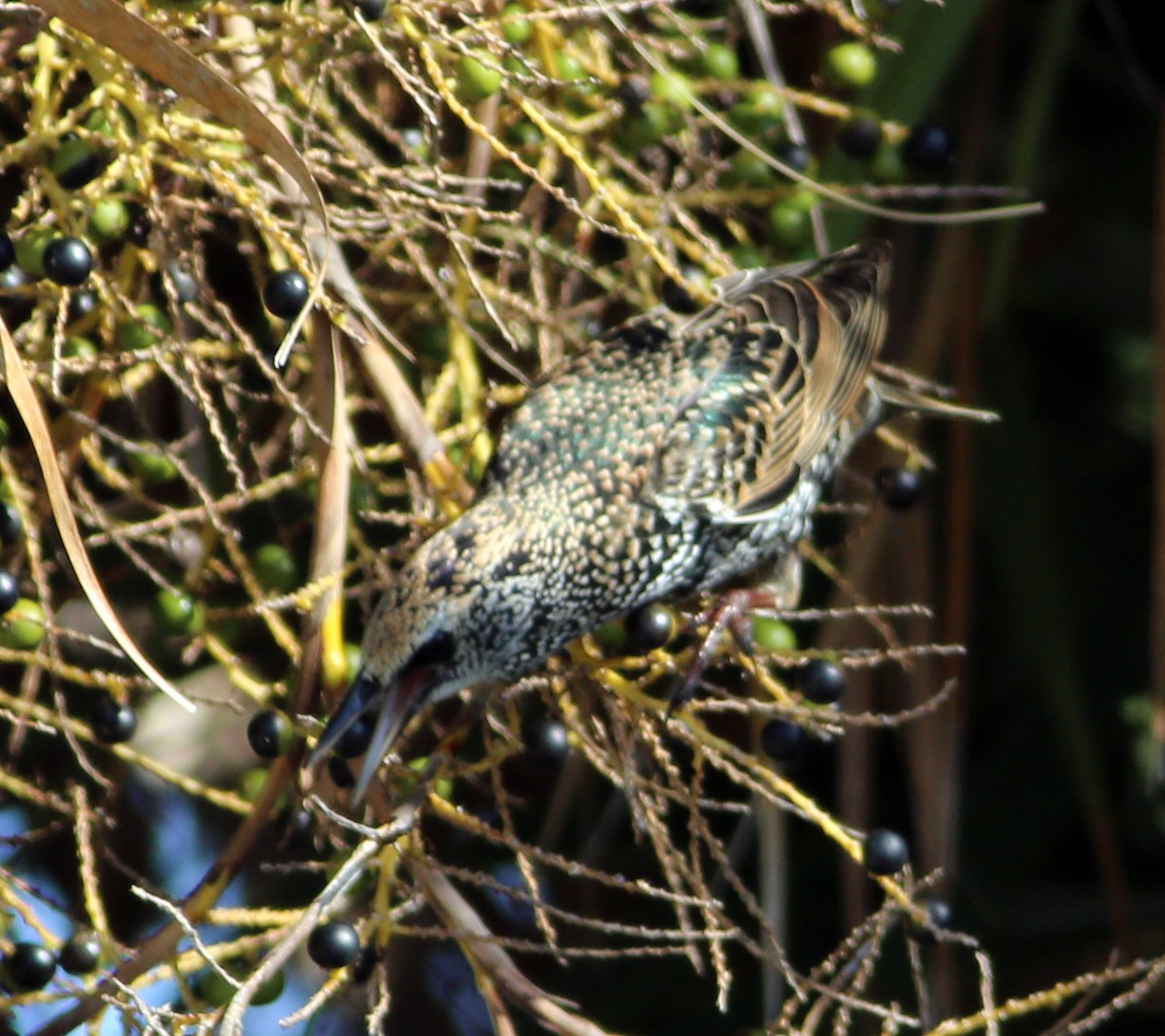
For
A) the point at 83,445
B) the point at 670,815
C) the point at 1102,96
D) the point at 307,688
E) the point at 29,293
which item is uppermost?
the point at 1102,96

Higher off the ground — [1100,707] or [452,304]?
[452,304]

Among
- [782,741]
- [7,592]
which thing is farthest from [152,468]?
[782,741]

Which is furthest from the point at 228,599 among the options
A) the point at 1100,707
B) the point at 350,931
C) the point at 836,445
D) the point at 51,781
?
the point at 1100,707

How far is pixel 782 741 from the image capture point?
6.96 ft

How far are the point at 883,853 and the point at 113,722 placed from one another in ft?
3.01

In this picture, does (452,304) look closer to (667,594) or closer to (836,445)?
(667,594)

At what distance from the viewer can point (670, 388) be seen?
8.12 feet

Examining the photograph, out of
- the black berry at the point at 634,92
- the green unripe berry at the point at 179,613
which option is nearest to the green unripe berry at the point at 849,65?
the black berry at the point at 634,92

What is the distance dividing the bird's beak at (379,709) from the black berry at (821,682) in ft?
1.53

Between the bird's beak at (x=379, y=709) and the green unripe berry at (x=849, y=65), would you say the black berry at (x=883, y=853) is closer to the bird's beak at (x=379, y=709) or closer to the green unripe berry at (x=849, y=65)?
the bird's beak at (x=379, y=709)

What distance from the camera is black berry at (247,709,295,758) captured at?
75.3 inches

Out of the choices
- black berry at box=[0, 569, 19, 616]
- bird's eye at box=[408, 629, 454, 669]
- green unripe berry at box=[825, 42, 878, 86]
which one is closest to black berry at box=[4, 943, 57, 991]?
black berry at box=[0, 569, 19, 616]

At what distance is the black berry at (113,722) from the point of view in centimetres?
210

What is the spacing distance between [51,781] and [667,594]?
1418 millimetres
